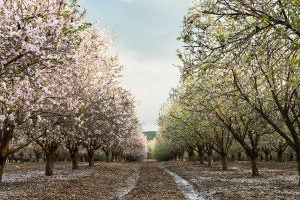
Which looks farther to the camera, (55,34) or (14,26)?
(55,34)

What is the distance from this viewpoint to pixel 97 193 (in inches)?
1118

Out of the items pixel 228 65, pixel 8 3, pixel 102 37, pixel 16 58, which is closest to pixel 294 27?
pixel 228 65

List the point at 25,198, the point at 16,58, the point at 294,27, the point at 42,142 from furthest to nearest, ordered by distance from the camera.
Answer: the point at 42,142
the point at 25,198
the point at 16,58
the point at 294,27

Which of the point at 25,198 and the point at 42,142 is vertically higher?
the point at 42,142

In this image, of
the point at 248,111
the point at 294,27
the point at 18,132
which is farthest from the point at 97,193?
the point at 294,27

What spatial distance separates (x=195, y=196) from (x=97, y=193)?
6.72 m

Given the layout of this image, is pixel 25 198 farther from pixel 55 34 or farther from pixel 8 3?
pixel 55 34

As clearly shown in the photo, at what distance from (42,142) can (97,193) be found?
44.1 ft

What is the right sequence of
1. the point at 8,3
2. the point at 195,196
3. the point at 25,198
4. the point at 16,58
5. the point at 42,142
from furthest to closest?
the point at 42,142
the point at 195,196
the point at 25,198
the point at 8,3
the point at 16,58

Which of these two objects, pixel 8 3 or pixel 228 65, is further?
pixel 8 3

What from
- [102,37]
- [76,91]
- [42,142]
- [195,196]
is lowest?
[195,196]

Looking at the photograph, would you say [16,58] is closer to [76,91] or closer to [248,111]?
[76,91]

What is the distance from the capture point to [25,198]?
23812mm

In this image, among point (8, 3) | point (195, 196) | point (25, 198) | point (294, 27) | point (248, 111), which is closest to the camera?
point (294, 27)
